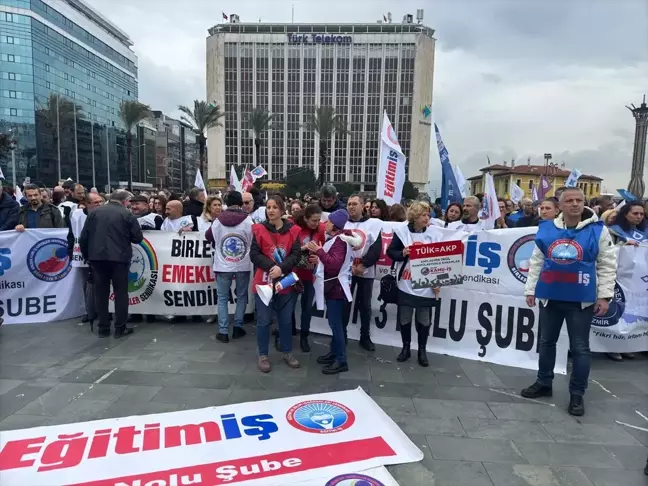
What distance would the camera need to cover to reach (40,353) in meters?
5.09

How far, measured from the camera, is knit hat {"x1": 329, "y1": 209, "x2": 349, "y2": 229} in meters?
4.65

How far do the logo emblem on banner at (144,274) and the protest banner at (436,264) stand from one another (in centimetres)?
388

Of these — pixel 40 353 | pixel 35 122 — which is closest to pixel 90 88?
pixel 35 122

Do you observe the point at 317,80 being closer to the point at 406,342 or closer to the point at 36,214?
the point at 36,214

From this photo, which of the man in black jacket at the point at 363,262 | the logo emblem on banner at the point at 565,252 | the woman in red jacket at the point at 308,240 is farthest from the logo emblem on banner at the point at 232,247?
the logo emblem on banner at the point at 565,252

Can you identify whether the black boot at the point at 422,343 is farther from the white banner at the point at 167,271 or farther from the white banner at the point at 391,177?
the white banner at the point at 167,271

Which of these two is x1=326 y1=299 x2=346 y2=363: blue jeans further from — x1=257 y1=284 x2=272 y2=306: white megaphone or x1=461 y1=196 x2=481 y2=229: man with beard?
x1=461 y1=196 x2=481 y2=229: man with beard

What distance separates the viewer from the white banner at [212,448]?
2.79m

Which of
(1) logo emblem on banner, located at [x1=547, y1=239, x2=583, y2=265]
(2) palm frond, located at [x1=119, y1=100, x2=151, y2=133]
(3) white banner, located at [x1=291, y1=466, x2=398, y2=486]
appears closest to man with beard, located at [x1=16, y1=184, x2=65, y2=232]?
(3) white banner, located at [x1=291, y1=466, x2=398, y2=486]

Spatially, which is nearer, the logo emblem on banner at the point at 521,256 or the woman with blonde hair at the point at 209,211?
the logo emblem on banner at the point at 521,256

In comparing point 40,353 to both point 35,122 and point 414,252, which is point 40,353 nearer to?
point 414,252

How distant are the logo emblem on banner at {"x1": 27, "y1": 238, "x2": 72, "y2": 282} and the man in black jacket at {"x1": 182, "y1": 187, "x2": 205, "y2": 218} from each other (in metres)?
1.87

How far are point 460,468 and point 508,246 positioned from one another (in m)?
3.05

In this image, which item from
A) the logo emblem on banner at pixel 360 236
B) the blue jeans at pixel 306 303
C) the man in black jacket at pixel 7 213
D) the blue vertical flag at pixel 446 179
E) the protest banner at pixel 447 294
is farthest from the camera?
the blue vertical flag at pixel 446 179
